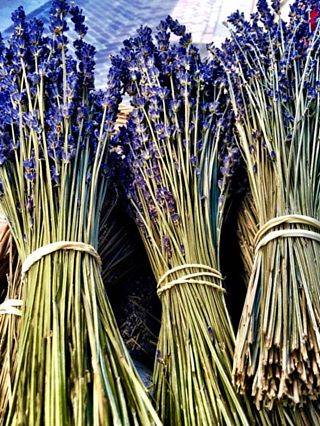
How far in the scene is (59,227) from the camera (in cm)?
116

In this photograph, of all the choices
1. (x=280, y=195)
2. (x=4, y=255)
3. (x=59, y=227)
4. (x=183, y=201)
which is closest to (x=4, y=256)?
(x=4, y=255)

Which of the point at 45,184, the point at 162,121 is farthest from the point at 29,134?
the point at 162,121

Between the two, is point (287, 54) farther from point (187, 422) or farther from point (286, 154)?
point (187, 422)

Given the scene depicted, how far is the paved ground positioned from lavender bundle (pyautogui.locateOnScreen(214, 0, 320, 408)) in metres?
1.71

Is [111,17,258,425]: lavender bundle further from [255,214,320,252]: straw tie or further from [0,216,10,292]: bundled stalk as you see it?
[0,216,10,292]: bundled stalk

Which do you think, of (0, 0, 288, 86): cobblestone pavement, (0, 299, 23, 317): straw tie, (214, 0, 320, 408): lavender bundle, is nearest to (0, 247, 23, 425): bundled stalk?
(0, 299, 23, 317): straw tie

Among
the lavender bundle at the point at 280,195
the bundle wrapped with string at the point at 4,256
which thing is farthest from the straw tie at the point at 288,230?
the bundle wrapped with string at the point at 4,256

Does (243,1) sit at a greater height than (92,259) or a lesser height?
greater

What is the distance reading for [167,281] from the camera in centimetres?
122

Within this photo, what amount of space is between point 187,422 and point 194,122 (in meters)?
0.63

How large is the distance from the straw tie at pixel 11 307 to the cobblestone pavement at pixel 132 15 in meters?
2.04

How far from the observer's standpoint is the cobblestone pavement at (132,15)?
3.29m

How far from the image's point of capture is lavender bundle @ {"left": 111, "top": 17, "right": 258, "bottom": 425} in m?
1.09

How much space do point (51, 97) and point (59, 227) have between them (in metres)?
0.31
